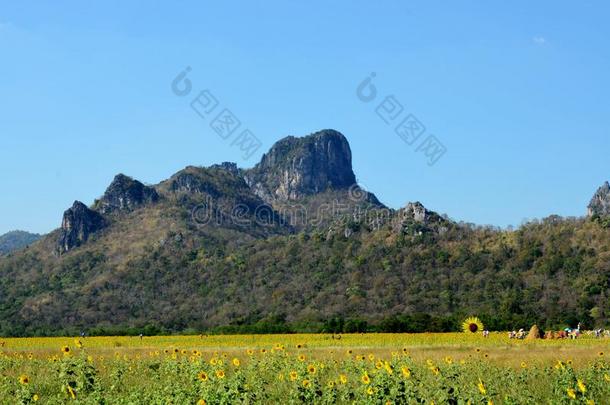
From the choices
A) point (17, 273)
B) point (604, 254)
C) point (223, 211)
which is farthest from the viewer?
point (223, 211)

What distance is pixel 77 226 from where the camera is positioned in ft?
554

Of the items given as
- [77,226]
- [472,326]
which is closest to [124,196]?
[77,226]

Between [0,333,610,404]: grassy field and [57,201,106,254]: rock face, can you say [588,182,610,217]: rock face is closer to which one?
[57,201,106,254]: rock face

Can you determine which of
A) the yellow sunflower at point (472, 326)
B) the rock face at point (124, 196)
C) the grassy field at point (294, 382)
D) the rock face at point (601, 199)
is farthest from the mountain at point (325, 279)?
the rock face at point (601, 199)

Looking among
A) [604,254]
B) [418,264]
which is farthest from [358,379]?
[418,264]

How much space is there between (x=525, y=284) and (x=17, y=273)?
101 metres

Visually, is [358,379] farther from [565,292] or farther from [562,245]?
[562,245]

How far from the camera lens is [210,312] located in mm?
108812

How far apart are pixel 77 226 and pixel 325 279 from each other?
7663cm

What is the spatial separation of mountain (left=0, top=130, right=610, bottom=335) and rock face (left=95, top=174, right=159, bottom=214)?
20433 millimetres

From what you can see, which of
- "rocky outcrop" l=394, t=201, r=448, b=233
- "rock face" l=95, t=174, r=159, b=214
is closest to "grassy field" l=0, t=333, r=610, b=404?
"rocky outcrop" l=394, t=201, r=448, b=233

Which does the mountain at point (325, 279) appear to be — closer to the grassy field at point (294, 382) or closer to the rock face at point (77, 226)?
the rock face at point (77, 226)

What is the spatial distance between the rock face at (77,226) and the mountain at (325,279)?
629mm

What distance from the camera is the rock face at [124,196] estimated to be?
185125 mm
